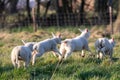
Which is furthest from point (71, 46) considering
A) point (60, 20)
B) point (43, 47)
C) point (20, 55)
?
point (60, 20)

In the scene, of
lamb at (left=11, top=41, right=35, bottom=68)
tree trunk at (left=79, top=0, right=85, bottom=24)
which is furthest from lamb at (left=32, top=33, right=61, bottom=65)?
tree trunk at (left=79, top=0, right=85, bottom=24)

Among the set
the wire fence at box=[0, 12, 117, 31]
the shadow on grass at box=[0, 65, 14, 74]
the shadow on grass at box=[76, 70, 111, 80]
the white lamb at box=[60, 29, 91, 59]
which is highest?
the white lamb at box=[60, 29, 91, 59]

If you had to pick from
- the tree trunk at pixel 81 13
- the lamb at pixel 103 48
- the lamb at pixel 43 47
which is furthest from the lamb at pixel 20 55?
the tree trunk at pixel 81 13

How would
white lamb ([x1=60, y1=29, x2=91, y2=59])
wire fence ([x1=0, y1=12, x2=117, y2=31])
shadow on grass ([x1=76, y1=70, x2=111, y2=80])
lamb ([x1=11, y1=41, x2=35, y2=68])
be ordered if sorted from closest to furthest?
shadow on grass ([x1=76, y1=70, x2=111, y2=80]), lamb ([x1=11, y1=41, x2=35, y2=68]), white lamb ([x1=60, y1=29, x2=91, y2=59]), wire fence ([x1=0, y1=12, x2=117, y2=31])

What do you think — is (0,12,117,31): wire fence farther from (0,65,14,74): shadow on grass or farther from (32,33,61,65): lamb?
(0,65,14,74): shadow on grass

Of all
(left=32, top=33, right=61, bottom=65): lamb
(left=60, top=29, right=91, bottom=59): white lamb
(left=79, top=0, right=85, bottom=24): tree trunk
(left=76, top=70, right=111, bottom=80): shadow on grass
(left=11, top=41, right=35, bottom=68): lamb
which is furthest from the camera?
(left=79, top=0, right=85, bottom=24): tree trunk

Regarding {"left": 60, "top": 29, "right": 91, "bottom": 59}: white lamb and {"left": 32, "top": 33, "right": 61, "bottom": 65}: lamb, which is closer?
{"left": 32, "top": 33, "right": 61, "bottom": 65}: lamb

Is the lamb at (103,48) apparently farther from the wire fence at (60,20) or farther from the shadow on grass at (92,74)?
the wire fence at (60,20)

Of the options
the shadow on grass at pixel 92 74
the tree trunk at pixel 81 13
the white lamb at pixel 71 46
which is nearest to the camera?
the shadow on grass at pixel 92 74

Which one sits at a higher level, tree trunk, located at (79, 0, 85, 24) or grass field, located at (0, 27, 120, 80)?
grass field, located at (0, 27, 120, 80)

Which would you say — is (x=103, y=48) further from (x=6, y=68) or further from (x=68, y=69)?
(x=6, y=68)

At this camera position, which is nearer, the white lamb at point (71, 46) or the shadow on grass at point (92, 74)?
the shadow on grass at point (92, 74)

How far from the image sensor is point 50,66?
1005 centimetres

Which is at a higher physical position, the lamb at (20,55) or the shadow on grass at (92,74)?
the lamb at (20,55)
